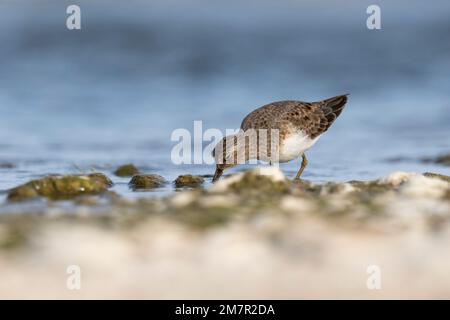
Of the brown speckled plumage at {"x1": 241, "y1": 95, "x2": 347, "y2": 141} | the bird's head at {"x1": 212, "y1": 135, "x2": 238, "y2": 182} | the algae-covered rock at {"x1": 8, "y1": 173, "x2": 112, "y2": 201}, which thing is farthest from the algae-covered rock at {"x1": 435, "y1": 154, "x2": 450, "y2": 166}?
the algae-covered rock at {"x1": 8, "y1": 173, "x2": 112, "y2": 201}

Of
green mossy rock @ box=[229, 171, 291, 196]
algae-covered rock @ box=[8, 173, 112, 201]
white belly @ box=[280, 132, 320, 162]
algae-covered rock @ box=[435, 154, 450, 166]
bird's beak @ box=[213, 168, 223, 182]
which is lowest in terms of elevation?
algae-covered rock @ box=[435, 154, 450, 166]

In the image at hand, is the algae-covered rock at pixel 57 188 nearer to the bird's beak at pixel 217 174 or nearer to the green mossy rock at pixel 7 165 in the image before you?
the bird's beak at pixel 217 174

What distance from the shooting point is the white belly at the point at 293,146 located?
8.12 m

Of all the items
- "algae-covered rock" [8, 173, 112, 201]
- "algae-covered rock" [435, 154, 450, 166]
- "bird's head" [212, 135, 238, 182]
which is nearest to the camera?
"algae-covered rock" [8, 173, 112, 201]

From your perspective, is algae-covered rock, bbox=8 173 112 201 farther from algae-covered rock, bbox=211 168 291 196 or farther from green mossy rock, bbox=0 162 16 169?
green mossy rock, bbox=0 162 16 169

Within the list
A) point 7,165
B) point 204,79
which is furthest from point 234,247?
point 204,79

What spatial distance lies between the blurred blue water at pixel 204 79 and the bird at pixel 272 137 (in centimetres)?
67

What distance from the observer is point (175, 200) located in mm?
5871

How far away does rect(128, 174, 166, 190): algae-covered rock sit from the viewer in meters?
7.78

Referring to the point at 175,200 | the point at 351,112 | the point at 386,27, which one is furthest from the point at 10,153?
the point at 386,27

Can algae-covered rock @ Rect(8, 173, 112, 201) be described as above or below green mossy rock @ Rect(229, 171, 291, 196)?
below

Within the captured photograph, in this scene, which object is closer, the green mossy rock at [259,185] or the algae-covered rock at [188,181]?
the green mossy rock at [259,185]

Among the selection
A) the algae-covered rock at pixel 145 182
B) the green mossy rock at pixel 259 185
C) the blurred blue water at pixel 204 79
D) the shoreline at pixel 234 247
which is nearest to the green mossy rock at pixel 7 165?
the blurred blue water at pixel 204 79
